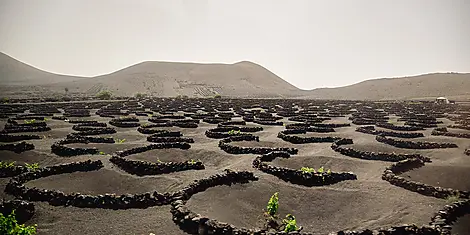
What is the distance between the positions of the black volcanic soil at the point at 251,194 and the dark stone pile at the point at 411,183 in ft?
1.16

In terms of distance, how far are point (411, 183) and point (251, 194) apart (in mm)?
6723

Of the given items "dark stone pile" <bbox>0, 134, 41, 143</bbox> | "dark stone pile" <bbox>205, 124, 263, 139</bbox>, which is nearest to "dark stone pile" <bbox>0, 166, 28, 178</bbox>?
"dark stone pile" <bbox>0, 134, 41, 143</bbox>

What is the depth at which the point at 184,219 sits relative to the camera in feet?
38.9

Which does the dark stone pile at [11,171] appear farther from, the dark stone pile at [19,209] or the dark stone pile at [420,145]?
the dark stone pile at [420,145]

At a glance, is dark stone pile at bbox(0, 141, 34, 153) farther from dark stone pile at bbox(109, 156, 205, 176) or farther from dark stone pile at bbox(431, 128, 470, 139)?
dark stone pile at bbox(431, 128, 470, 139)

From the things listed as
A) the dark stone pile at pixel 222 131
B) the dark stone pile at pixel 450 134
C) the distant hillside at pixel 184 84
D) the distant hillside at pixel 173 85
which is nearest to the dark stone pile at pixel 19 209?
the dark stone pile at pixel 222 131

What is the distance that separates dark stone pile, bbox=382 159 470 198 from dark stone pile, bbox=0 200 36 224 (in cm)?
1434

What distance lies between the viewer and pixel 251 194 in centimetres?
1501

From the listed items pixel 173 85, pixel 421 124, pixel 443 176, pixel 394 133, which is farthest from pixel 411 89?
pixel 443 176

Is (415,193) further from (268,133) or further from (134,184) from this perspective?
(268,133)

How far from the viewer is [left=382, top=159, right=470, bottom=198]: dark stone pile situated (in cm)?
1440

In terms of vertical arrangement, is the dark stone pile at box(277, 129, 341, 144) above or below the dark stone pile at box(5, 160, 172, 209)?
above

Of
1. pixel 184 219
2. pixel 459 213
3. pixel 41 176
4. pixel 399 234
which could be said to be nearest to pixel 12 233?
pixel 184 219

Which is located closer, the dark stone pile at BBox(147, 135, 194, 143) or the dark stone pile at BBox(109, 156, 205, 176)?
the dark stone pile at BBox(109, 156, 205, 176)
